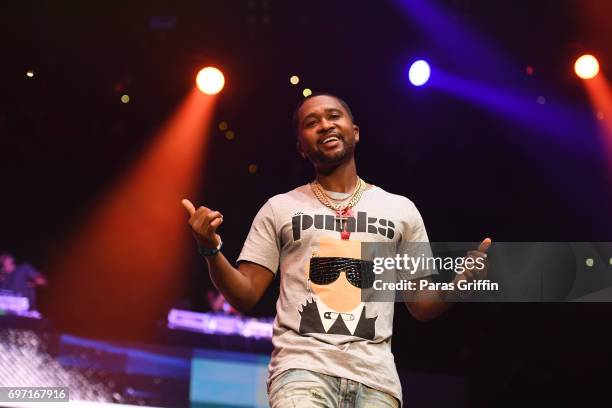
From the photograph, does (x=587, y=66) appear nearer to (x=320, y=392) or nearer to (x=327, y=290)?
(x=327, y=290)

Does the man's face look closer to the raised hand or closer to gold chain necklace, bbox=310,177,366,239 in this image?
gold chain necklace, bbox=310,177,366,239

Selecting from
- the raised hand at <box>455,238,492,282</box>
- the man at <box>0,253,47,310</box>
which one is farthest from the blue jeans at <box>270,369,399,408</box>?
the man at <box>0,253,47,310</box>

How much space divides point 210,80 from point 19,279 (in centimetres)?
296

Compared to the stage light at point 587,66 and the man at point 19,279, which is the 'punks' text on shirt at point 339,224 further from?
the man at point 19,279

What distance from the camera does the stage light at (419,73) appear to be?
623 cm

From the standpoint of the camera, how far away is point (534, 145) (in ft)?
21.7

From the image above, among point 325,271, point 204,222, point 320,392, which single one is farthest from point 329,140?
point 320,392

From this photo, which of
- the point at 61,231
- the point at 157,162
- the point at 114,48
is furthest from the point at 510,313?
the point at 61,231

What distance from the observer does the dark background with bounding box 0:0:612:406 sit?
19.7ft

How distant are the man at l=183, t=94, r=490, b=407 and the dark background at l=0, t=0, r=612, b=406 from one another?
3.16 m

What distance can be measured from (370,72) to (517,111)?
51.3 inches

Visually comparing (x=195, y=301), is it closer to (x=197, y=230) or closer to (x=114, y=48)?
(x=114, y=48)

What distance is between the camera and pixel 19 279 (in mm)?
7684

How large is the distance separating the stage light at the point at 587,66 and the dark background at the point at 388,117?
0.08 m
